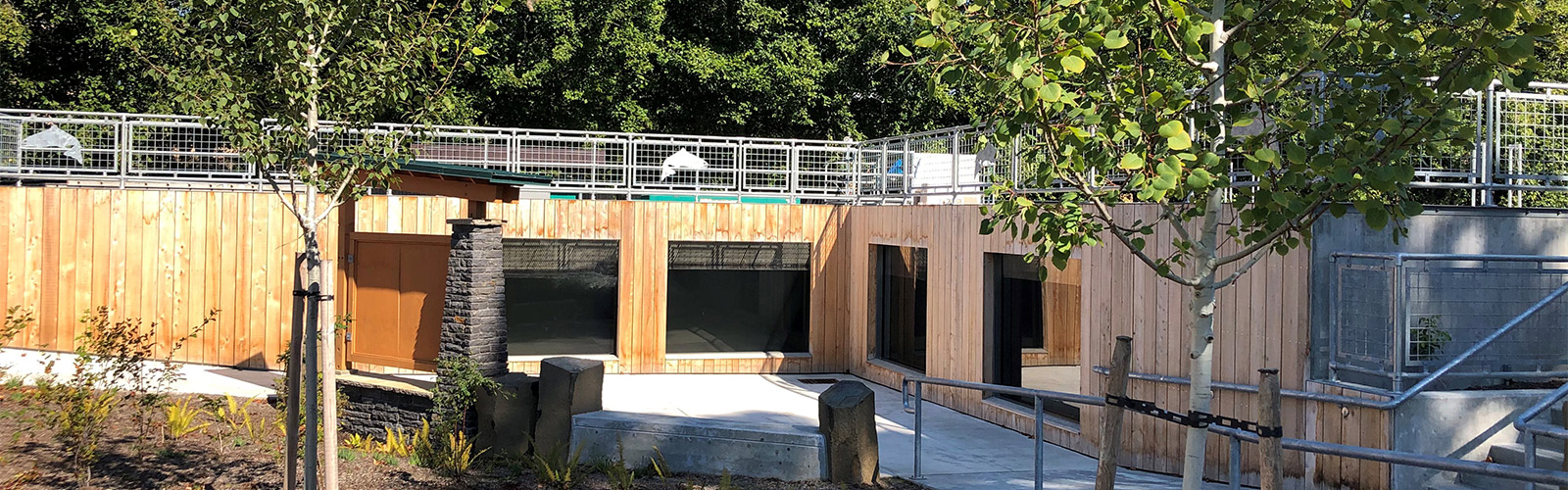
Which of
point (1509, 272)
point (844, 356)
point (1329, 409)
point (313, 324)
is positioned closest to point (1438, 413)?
point (1329, 409)

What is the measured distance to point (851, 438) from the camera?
28.7 ft

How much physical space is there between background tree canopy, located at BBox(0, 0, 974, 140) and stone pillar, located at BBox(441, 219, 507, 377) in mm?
14487

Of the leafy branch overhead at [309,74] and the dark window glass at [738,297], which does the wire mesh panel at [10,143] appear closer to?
the dark window glass at [738,297]

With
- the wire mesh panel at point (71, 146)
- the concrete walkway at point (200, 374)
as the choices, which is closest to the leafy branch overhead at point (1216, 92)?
the concrete walkway at point (200, 374)

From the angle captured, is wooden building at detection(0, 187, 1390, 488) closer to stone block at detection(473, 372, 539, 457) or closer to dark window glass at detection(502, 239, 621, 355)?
dark window glass at detection(502, 239, 621, 355)

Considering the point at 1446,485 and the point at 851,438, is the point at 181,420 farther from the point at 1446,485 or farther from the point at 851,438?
the point at 1446,485

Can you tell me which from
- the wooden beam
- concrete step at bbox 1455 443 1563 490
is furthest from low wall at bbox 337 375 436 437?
concrete step at bbox 1455 443 1563 490

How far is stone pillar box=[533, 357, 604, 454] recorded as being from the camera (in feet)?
31.3

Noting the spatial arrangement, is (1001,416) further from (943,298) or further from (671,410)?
(671,410)

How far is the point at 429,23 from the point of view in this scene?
708 cm

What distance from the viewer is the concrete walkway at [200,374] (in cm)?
1214

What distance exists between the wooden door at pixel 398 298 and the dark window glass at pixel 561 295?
1337 mm

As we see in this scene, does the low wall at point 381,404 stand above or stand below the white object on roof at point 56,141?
below

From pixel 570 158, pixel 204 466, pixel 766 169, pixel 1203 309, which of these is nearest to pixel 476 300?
pixel 204 466
